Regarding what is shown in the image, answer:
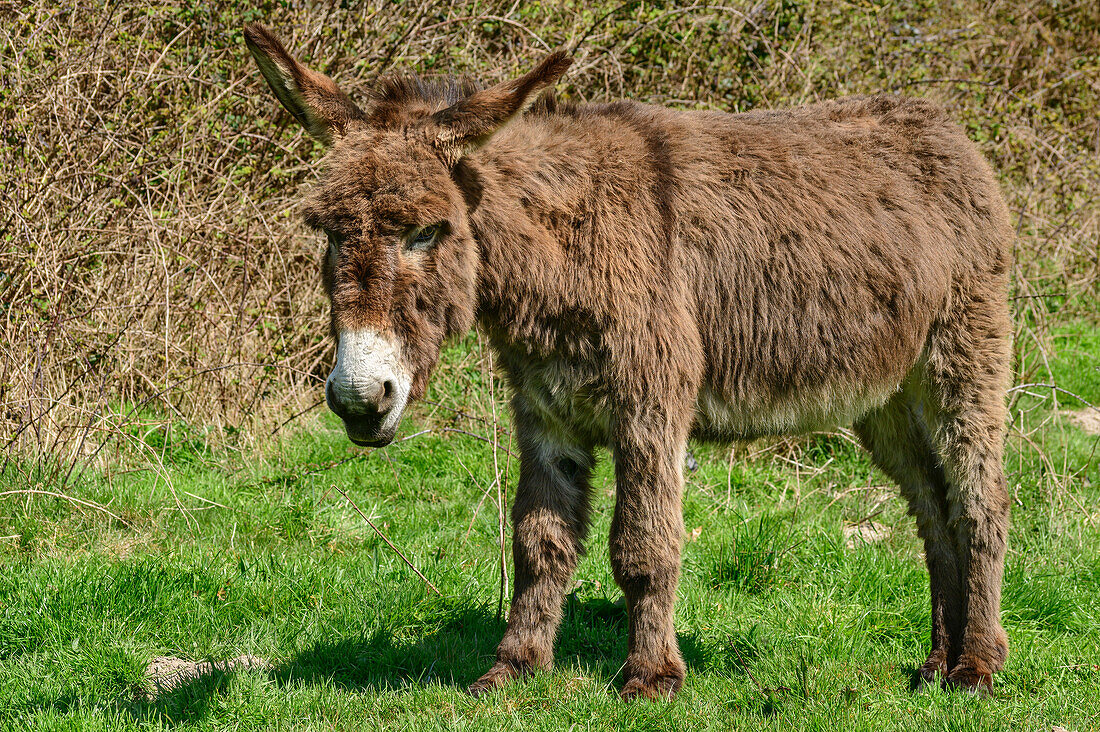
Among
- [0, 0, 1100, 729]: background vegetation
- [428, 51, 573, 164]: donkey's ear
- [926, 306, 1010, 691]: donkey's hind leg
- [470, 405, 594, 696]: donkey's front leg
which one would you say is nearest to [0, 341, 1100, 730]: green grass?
[0, 0, 1100, 729]: background vegetation

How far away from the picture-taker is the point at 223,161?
5.98 m

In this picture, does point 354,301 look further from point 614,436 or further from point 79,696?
point 79,696

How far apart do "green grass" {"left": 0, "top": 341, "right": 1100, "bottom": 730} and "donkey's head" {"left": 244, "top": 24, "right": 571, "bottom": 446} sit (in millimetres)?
1064

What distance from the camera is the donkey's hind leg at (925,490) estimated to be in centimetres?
359

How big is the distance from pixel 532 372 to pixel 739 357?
753 mm

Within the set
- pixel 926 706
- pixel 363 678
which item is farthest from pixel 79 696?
pixel 926 706

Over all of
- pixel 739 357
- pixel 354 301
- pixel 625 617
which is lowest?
pixel 625 617

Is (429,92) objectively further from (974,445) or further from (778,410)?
(974,445)

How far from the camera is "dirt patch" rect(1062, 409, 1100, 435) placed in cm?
585

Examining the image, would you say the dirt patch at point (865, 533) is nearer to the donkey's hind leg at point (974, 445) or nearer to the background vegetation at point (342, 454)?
the background vegetation at point (342, 454)

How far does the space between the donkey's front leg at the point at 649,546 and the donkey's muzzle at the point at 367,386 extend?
820 millimetres

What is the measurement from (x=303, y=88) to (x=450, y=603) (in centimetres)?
210

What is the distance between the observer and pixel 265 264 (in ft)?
19.6

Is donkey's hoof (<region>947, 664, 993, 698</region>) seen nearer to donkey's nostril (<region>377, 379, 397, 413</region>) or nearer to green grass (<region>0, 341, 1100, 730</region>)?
green grass (<region>0, 341, 1100, 730</region>)
